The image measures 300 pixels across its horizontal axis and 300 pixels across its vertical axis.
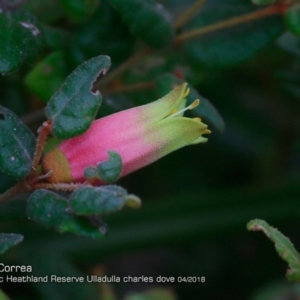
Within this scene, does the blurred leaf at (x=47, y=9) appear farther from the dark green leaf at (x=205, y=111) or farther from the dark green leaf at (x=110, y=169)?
the dark green leaf at (x=110, y=169)

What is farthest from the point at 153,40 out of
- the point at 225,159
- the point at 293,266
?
the point at 225,159

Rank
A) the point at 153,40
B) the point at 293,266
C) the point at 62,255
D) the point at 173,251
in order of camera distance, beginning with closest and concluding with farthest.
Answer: the point at 293,266
the point at 153,40
the point at 62,255
the point at 173,251

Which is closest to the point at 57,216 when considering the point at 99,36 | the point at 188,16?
the point at 99,36

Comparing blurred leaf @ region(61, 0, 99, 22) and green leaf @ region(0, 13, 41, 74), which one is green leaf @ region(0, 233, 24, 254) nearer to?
→ green leaf @ region(0, 13, 41, 74)

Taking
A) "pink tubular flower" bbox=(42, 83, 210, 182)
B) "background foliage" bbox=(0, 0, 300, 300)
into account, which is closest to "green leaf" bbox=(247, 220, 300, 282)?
"background foliage" bbox=(0, 0, 300, 300)

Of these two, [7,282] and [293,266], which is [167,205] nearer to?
[7,282]
